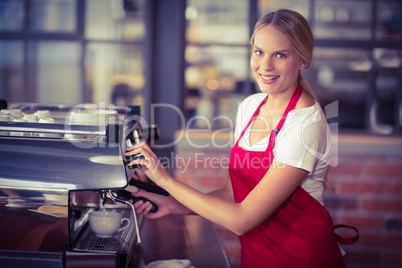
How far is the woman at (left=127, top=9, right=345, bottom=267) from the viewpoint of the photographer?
1166mm

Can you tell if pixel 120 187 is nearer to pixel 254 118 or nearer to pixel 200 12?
pixel 254 118

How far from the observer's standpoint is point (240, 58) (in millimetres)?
6020

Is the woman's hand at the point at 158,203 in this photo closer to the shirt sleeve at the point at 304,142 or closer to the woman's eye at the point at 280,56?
the shirt sleeve at the point at 304,142

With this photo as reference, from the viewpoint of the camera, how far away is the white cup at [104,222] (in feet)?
4.06

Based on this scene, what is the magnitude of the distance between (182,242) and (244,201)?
0.39m

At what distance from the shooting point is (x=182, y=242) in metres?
1.47

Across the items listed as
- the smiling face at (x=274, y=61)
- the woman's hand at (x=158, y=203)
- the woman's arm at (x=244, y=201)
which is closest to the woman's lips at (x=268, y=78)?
the smiling face at (x=274, y=61)

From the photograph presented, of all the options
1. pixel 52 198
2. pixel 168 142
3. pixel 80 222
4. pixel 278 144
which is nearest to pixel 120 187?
pixel 52 198

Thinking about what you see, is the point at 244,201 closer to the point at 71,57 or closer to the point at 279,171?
the point at 279,171

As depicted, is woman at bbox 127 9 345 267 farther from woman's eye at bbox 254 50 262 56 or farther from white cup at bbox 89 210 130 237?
white cup at bbox 89 210 130 237

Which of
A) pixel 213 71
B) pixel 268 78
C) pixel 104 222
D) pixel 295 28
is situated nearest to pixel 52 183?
pixel 104 222

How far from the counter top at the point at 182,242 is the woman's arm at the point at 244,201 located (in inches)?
8.2

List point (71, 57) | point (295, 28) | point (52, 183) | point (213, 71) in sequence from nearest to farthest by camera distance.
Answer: point (52, 183) → point (295, 28) → point (213, 71) → point (71, 57)

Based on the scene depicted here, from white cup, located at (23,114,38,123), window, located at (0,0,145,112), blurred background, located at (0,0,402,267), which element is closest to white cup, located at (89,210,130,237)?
white cup, located at (23,114,38,123)
